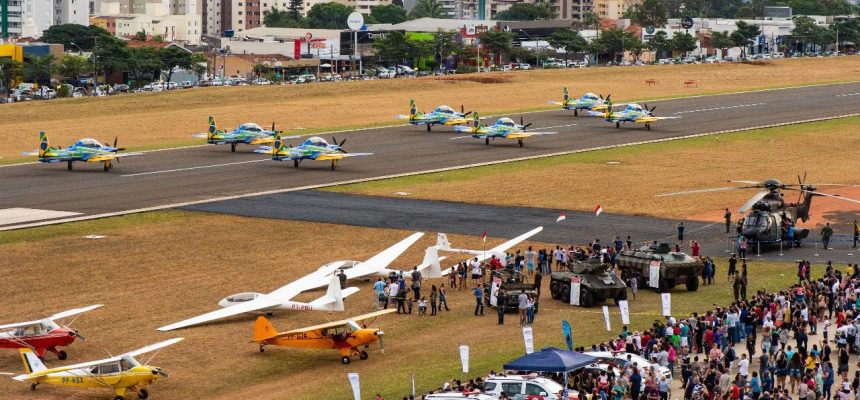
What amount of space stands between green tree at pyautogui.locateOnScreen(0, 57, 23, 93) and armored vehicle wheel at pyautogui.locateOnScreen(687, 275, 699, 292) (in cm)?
12457

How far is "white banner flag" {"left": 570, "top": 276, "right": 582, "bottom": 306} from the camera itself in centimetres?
5491

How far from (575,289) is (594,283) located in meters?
0.78

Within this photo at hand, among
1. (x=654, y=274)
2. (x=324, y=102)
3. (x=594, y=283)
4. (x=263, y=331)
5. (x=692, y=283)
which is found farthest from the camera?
(x=324, y=102)

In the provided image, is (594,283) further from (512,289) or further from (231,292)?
(231,292)

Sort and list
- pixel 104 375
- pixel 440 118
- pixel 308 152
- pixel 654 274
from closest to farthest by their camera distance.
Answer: pixel 104 375 < pixel 654 274 < pixel 308 152 < pixel 440 118

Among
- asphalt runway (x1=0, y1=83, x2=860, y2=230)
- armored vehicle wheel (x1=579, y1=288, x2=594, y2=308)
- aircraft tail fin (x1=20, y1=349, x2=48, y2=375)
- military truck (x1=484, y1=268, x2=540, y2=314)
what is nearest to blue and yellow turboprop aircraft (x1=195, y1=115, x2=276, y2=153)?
asphalt runway (x1=0, y1=83, x2=860, y2=230)

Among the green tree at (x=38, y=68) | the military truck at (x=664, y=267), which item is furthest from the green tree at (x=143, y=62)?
the military truck at (x=664, y=267)

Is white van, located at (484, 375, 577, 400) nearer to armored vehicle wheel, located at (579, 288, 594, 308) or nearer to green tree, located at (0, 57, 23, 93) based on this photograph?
armored vehicle wheel, located at (579, 288, 594, 308)

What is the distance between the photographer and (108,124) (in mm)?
122625

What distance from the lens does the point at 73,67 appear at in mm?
184625

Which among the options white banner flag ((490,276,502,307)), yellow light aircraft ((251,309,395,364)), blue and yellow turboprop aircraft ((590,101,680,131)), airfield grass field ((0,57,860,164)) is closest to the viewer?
yellow light aircraft ((251,309,395,364))

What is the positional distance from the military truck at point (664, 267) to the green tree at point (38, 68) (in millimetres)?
134197

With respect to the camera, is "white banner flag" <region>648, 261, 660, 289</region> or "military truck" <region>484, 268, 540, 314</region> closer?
"military truck" <region>484, 268, 540, 314</region>

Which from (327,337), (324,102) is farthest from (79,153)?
(324,102)
